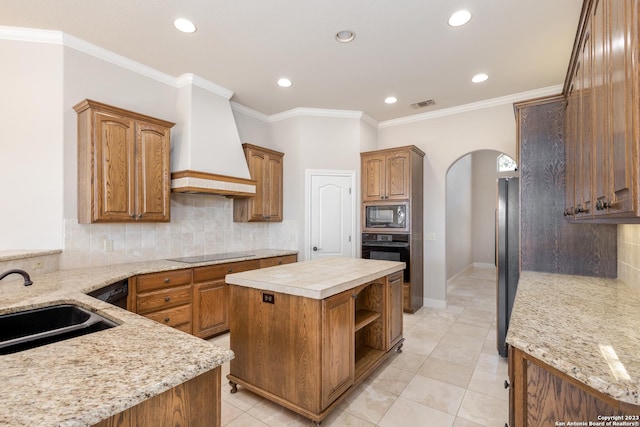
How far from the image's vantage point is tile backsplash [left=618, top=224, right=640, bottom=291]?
1797 millimetres

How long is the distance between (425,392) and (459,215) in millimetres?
5305

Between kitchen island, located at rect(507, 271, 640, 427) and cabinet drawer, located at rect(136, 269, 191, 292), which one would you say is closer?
kitchen island, located at rect(507, 271, 640, 427)

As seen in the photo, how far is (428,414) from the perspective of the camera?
2.11 meters

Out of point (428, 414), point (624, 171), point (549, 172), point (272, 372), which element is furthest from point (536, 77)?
point (272, 372)

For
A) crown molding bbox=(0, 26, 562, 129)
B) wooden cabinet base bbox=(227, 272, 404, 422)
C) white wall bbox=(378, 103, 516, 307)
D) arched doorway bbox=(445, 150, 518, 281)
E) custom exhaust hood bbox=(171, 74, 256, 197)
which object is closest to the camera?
wooden cabinet base bbox=(227, 272, 404, 422)

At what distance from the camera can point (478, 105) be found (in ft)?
14.1

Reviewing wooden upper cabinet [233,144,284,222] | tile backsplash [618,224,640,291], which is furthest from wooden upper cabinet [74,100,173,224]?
tile backsplash [618,224,640,291]

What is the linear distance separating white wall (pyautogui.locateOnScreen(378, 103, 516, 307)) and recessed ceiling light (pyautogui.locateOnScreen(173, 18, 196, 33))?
3466 mm

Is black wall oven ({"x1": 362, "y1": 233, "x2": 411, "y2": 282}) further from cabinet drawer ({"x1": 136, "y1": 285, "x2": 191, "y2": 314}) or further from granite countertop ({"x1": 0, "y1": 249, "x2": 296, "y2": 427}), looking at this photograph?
A: granite countertop ({"x1": 0, "y1": 249, "x2": 296, "y2": 427})

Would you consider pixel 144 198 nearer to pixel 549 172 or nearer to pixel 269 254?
pixel 269 254

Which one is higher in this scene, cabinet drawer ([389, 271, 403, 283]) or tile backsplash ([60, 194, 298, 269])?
tile backsplash ([60, 194, 298, 269])

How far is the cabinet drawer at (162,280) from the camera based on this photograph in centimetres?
278

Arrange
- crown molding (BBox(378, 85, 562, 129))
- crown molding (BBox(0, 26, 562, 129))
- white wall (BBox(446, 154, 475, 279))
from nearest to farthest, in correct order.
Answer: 1. crown molding (BBox(0, 26, 562, 129))
2. crown molding (BBox(378, 85, 562, 129))
3. white wall (BBox(446, 154, 475, 279))

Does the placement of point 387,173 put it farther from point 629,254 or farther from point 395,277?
point 629,254
